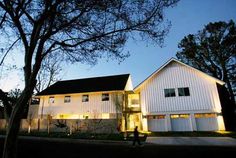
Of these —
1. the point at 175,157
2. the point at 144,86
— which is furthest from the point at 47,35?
the point at 144,86

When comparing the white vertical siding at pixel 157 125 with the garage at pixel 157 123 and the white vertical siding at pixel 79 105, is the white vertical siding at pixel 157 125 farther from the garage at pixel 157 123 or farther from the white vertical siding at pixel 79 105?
the white vertical siding at pixel 79 105

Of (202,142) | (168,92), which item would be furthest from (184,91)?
(202,142)

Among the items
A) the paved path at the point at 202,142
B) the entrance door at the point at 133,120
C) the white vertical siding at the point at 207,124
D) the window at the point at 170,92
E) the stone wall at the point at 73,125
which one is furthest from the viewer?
the entrance door at the point at 133,120

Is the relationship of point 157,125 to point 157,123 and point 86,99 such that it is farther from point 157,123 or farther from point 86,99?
point 86,99

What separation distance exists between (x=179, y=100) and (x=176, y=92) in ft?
3.76

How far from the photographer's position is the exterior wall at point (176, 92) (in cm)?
2429

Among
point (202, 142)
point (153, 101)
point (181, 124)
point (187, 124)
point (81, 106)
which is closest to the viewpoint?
point (202, 142)

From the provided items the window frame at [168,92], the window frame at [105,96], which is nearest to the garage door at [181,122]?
the window frame at [168,92]

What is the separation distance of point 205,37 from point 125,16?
3108 centimetres

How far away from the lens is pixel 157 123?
25625 mm

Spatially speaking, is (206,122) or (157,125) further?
(157,125)

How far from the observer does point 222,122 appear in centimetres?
2364

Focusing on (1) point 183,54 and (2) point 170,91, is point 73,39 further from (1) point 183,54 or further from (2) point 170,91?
(1) point 183,54

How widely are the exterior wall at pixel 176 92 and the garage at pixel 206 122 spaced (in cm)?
79
